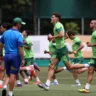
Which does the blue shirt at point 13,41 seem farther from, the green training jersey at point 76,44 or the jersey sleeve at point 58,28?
the green training jersey at point 76,44

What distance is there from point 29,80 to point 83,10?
2435 centimetres

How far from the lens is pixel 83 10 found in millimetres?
44375

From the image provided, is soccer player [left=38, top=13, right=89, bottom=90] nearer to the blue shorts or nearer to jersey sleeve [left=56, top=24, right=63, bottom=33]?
jersey sleeve [left=56, top=24, right=63, bottom=33]

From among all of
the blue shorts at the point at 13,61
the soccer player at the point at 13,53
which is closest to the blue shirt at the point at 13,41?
the soccer player at the point at 13,53

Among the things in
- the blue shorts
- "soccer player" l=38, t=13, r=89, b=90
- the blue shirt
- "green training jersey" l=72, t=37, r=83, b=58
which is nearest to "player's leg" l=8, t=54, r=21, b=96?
the blue shorts

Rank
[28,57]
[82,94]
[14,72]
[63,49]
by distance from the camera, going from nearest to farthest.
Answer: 1. [14,72]
2. [82,94]
3. [63,49]
4. [28,57]

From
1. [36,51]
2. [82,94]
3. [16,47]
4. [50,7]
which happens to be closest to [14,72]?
[16,47]

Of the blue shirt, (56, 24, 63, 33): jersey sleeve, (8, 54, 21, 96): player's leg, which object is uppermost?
(56, 24, 63, 33): jersey sleeve

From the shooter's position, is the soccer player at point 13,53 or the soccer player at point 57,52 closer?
the soccer player at point 13,53

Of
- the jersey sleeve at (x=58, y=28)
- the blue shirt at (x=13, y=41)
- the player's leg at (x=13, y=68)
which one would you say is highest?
the jersey sleeve at (x=58, y=28)

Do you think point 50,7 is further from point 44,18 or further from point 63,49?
point 63,49

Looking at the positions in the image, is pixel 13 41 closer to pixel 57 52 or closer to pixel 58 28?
pixel 58 28

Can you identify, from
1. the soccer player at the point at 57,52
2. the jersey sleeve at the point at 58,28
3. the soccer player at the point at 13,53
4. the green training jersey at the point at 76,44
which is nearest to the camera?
the soccer player at the point at 13,53

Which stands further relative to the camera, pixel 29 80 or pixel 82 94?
pixel 29 80
